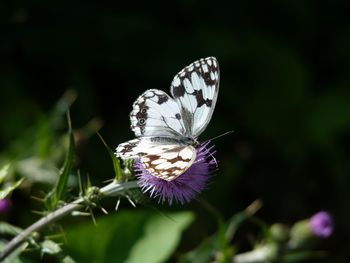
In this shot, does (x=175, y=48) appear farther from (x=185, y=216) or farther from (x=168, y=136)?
(x=168, y=136)

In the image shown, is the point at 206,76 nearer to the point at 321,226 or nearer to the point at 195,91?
the point at 195,91

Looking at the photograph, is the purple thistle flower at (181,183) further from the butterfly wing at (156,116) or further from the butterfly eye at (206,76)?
the butterfly eye at (206,76)

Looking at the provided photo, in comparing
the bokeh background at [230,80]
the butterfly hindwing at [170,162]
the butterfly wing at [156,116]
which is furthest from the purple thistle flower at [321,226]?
the butterfly hindwing at [170,162]

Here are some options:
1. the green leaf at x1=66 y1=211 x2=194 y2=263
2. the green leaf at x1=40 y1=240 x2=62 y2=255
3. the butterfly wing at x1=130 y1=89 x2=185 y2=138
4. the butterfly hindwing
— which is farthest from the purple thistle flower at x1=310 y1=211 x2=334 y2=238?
the green leaf at x1=40 y1=240 x2=62 y2=255

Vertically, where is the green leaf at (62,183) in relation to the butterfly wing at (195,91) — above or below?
below

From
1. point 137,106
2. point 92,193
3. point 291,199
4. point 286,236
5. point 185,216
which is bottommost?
point 291,199

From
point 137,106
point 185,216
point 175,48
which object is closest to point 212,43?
point 175,48

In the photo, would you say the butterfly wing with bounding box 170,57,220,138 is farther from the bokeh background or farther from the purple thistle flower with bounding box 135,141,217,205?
the bokeh background

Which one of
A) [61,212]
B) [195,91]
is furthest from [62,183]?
[195,91]
